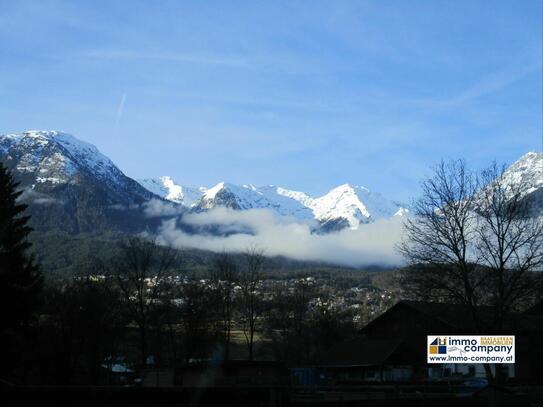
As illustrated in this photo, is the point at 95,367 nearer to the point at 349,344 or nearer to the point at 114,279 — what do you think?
the point at 114,279

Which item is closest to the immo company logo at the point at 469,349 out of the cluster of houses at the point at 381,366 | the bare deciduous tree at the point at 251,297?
the cluster of houses at the point at 381,366

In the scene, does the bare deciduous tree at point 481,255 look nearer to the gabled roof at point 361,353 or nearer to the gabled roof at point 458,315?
the gabled roof at point 458,315

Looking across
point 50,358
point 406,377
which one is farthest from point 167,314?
point 406,377

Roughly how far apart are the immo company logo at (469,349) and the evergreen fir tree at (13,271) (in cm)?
2778

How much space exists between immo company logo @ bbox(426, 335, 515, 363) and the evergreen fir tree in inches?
1094

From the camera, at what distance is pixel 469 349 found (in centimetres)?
3045

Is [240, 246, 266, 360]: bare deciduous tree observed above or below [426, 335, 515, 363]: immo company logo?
above

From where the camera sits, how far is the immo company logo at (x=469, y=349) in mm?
28984

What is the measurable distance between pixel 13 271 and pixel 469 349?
1320 inches

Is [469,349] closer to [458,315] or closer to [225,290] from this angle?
[458,315]

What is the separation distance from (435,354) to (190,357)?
62033mm

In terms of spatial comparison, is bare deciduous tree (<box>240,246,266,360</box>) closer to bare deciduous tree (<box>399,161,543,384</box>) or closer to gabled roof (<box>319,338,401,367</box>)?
gabled roof (<box>319,338,401,367</box>)

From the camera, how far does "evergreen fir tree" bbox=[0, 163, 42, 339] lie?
1898 inches

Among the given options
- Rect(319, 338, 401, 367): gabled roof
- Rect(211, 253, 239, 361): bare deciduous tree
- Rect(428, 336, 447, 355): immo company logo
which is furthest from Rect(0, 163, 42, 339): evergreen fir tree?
Rect(211, 253, 239, 361): bare deciduous tree
